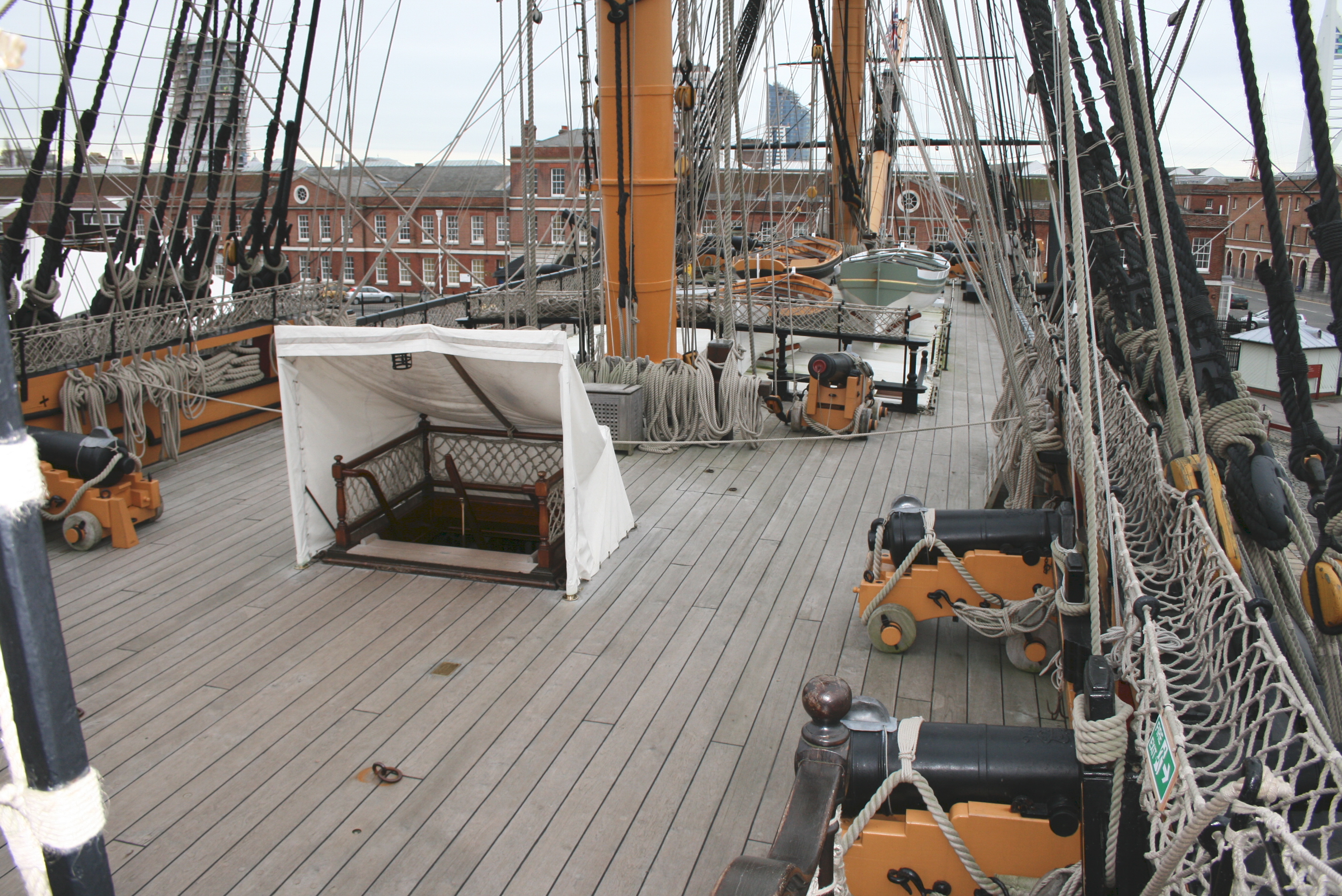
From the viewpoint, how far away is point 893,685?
370 centimetres

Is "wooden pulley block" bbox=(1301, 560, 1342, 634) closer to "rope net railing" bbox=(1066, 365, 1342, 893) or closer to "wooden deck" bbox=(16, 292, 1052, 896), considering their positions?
"rope net railing" bbox=(1066, 365, 1342, 893)

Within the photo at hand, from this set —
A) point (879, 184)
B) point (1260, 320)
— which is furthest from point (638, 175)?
point (1260, 320)

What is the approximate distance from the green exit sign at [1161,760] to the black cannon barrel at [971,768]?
0.54 m

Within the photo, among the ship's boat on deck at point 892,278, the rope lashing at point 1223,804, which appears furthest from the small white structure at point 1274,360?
the rope lashing at point 1223,804

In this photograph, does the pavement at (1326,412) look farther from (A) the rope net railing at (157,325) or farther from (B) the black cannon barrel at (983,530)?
(A) the rope net railing at (157,325)

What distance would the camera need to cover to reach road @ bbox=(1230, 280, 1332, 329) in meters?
20.2

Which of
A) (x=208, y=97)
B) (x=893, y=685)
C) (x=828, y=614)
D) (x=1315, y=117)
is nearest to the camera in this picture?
(x=1315, y=117)

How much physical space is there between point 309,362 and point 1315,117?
14.4ft

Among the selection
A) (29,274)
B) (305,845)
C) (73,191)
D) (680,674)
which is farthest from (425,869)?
(29,274)

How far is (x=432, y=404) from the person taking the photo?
559cm

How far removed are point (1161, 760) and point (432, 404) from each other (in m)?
4.62

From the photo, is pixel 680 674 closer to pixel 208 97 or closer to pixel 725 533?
pixel 725 533

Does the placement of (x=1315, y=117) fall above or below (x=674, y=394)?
above

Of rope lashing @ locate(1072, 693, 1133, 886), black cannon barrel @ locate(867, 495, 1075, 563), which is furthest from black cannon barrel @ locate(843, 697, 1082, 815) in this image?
black cannon barrel @ locate(867, 495, 1075, 563)
